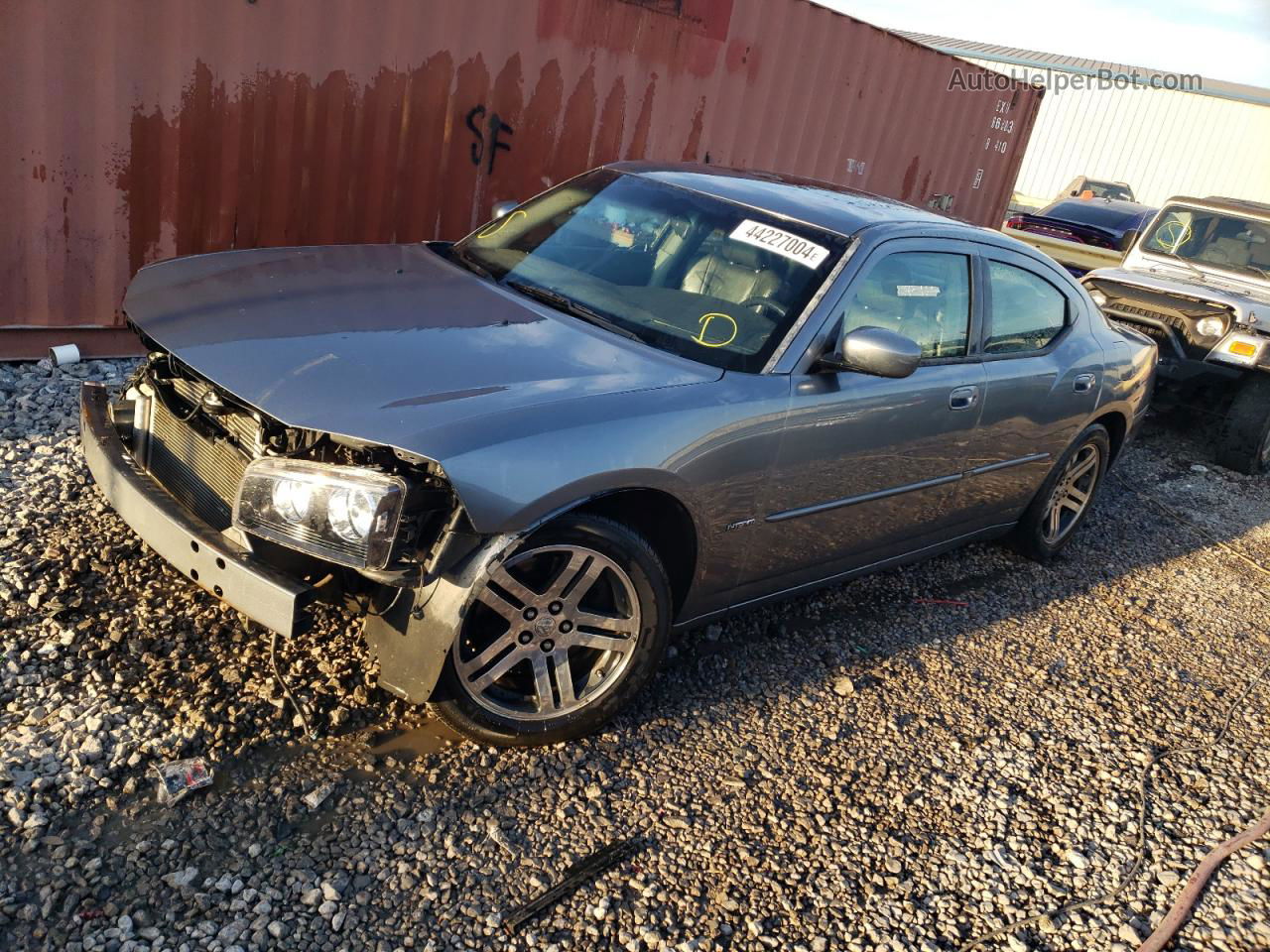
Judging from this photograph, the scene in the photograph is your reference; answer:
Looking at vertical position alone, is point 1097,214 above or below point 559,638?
above

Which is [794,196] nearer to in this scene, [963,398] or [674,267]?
[674,267]

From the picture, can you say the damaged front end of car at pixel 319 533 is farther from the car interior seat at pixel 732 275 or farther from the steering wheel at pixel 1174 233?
the steering wheel at pixel 1174 233

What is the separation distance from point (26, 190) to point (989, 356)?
193 inches

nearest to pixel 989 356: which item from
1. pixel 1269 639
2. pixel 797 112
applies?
pixel 1269 639

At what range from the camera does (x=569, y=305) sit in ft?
11.6

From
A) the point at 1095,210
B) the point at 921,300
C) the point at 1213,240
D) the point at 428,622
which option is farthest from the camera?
the point at 1095,210

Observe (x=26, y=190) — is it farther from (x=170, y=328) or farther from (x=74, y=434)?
(x=170, y=328)

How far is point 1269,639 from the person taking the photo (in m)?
4.88

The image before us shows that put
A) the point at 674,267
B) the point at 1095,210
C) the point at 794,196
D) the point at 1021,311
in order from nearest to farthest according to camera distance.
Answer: the point at 674,267 → the point at 794,196 → the point at 1021,311 → the point at 1095,210

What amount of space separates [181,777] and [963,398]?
9.88 feet

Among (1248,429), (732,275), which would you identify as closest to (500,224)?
(732,275)

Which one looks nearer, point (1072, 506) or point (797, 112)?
point (1072, 506)

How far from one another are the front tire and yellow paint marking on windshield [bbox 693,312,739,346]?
75 centimetres

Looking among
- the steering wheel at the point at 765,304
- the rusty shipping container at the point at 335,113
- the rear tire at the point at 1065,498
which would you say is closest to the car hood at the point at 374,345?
the steering wheel at the point at 765,304
